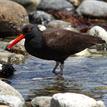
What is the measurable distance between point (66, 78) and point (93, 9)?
791 centimetres

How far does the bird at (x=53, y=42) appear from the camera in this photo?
11172 mm

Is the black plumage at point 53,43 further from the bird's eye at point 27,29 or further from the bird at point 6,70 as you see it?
the bird at point 6,70

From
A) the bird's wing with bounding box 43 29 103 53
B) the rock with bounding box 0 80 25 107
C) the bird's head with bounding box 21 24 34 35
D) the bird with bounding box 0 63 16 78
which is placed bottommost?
the bird with bounding box 0 63 16 78

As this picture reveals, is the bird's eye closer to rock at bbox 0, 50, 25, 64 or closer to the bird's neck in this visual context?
the bird's neck

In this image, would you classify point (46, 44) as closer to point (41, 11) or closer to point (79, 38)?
point (79, 38)

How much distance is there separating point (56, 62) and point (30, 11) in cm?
745

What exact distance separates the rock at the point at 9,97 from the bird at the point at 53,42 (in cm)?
239

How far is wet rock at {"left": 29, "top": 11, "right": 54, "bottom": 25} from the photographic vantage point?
710 inches

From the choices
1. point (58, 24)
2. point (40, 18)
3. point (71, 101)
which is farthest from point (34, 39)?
point (40, 18)

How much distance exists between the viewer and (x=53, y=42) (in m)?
11.3

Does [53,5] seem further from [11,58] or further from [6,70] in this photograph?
[6,70]

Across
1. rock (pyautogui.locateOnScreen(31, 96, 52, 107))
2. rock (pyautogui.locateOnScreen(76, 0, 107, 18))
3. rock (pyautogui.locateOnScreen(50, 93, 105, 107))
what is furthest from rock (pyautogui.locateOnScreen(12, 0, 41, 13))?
rock (pyautogui.locateOnScreen(50, 93, 105, 107))

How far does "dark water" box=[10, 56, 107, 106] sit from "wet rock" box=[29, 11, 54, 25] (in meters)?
5.29

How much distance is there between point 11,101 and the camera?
27.3ft
